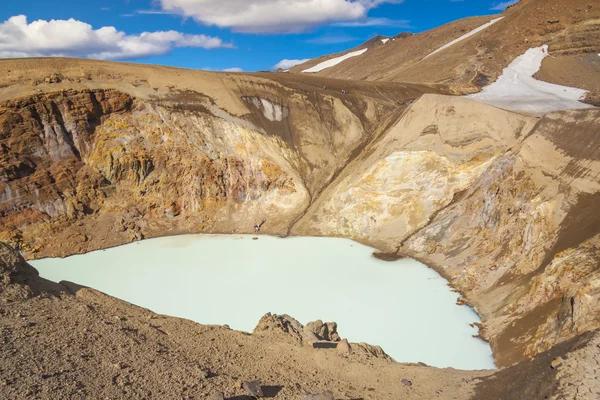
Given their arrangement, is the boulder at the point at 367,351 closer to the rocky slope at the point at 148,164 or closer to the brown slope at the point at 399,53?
the rocky slope at the point at 148,164

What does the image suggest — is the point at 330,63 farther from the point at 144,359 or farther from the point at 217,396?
the point at 217,396

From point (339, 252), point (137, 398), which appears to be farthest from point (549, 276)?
point (137, 398)

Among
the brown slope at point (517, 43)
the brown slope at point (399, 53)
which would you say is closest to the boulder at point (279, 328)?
the brown slope at point (517, 43)

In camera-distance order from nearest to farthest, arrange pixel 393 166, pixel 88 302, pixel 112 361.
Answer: pixel 112 361, pixel 88 302, pixel 393 166

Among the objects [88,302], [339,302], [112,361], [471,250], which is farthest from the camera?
[471,250]

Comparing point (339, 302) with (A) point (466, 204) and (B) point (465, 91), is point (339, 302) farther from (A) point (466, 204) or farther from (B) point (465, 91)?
(B) point (465, 91)

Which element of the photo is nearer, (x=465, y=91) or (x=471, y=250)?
(x=471, y=250)
